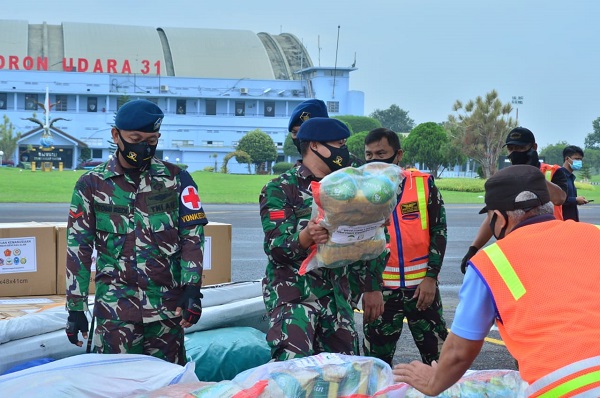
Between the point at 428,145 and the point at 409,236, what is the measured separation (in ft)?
151

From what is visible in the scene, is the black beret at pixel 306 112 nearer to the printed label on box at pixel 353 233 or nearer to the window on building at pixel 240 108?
the printed label on box at pixel 353 233

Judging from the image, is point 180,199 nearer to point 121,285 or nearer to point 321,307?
point 121,285

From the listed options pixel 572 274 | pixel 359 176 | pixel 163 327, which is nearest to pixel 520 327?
pixel 572 274

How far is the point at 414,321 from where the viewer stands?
506 centimetres

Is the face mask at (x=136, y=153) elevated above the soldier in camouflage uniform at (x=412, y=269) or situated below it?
above

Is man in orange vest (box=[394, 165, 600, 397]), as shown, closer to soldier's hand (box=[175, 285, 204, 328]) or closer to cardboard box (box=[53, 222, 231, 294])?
soldier's hand (box=[175, 285, 204, 328])

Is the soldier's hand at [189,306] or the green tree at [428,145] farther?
the green tree at [428,145]

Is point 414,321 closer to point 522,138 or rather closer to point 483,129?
point 522,138

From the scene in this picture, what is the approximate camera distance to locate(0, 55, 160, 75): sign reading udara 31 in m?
96.6

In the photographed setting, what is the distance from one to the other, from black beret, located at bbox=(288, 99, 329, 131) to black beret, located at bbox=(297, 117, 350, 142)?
3.42ft

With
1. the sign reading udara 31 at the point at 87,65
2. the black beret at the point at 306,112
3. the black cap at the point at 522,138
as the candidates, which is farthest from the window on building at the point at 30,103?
the black beret at the point at 306,112

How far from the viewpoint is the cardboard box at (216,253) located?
20.3ft

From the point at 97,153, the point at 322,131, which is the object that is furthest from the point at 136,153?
the point at 97,153

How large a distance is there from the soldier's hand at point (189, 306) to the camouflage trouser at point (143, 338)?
0.32 feet
